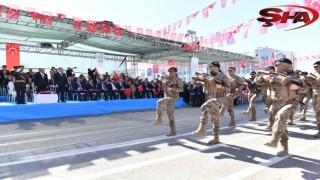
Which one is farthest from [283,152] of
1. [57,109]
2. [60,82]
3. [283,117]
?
[60,82]

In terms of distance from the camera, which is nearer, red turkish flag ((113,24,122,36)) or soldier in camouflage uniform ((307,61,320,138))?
soldier in camouflage uniform ((307,61,320,138))

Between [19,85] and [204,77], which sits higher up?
[204,77]

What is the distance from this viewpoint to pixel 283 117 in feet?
17.0

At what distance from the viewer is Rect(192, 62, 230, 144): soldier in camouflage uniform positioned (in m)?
6.29

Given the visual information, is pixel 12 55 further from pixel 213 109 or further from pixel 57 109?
pixel 213 109

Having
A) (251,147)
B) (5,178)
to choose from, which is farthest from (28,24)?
(251,147)

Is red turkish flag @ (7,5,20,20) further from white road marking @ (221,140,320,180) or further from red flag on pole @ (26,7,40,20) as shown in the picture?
white road marking @ (221,140,320,180)

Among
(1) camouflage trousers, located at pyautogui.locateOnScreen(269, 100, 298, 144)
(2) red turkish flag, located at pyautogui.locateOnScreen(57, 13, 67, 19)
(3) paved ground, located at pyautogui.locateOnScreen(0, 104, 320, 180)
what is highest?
(2) red turkish flag, located at pyautogui.locateOnScreen(57, 13, 67, 19)

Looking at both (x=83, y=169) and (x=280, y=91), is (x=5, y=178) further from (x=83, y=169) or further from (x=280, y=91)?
(x=280, y=91)

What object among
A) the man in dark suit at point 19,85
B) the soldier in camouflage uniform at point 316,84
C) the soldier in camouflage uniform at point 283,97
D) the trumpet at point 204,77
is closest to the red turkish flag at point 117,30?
the man in dark suit at point 19,85

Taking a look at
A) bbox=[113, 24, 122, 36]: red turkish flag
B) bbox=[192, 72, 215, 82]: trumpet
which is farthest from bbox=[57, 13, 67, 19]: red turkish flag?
bbox=[192, 72, 215, 82]: trumpet

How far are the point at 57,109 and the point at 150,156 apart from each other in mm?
9060

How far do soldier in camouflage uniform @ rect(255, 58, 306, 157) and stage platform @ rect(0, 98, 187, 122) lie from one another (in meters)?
10.5

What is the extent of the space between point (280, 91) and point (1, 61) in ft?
72.2
